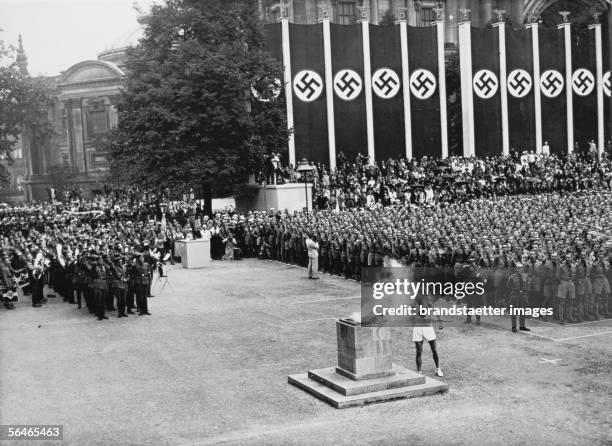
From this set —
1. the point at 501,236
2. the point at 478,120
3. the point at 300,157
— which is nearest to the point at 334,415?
the point at 501,236

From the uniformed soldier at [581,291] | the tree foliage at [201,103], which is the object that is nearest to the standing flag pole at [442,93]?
the tree foliage at [201,103]

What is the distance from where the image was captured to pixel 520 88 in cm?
4975

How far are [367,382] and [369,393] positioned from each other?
0.26 metres

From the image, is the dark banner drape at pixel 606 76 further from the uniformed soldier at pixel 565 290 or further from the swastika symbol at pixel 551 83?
the uniformed soldier at pixel 565 290

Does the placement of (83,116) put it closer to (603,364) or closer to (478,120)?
(478,120)

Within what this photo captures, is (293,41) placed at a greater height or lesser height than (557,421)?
greater

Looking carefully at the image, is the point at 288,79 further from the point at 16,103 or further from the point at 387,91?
the point at 16,103

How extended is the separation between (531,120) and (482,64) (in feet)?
16.8

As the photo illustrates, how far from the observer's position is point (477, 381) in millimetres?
14078

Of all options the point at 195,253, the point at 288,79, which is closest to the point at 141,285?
the point at 195,253

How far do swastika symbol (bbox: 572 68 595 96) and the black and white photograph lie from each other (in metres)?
0.23

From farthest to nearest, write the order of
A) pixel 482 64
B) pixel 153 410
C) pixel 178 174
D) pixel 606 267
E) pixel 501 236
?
pixel 482 64 < pixel 178 174 < pixel 501 236 < pixel 606 267 < pixel 153 410

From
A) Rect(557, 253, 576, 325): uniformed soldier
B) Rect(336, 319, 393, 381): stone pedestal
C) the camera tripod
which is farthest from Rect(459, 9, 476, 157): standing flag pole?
Rect(336, 319, 393, 381): stone pedestal

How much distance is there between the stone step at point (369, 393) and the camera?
42.4 feet
